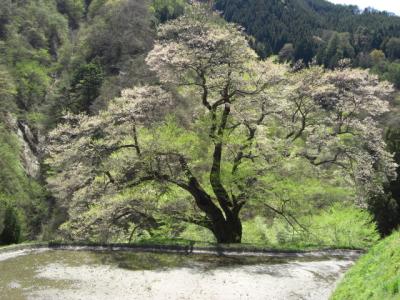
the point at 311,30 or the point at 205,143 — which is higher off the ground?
the point at 311,30

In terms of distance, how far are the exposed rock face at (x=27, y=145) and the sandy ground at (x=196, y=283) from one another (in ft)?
171

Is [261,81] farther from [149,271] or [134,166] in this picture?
[149,271]

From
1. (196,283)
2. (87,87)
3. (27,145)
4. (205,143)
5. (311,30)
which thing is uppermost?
(311,30)

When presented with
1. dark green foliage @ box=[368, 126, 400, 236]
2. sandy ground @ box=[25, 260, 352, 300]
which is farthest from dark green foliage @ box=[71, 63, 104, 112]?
sandy ground @ box=[25, 260, 352, 300]

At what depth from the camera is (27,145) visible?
211ft

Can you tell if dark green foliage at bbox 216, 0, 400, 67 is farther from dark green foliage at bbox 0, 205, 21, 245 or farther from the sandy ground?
the sandy ground

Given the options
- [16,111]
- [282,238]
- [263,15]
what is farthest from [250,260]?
[263,15]

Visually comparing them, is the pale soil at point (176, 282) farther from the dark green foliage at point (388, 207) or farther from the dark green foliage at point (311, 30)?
the dark green foliage at point (311, 30)

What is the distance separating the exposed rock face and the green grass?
56139 millimetres

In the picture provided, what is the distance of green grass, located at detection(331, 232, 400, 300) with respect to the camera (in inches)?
275

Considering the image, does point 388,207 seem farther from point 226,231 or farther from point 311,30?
point 311,30

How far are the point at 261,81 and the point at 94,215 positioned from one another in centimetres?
846

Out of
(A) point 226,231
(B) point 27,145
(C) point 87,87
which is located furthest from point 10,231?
(B) point 27,145

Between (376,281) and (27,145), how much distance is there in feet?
207
